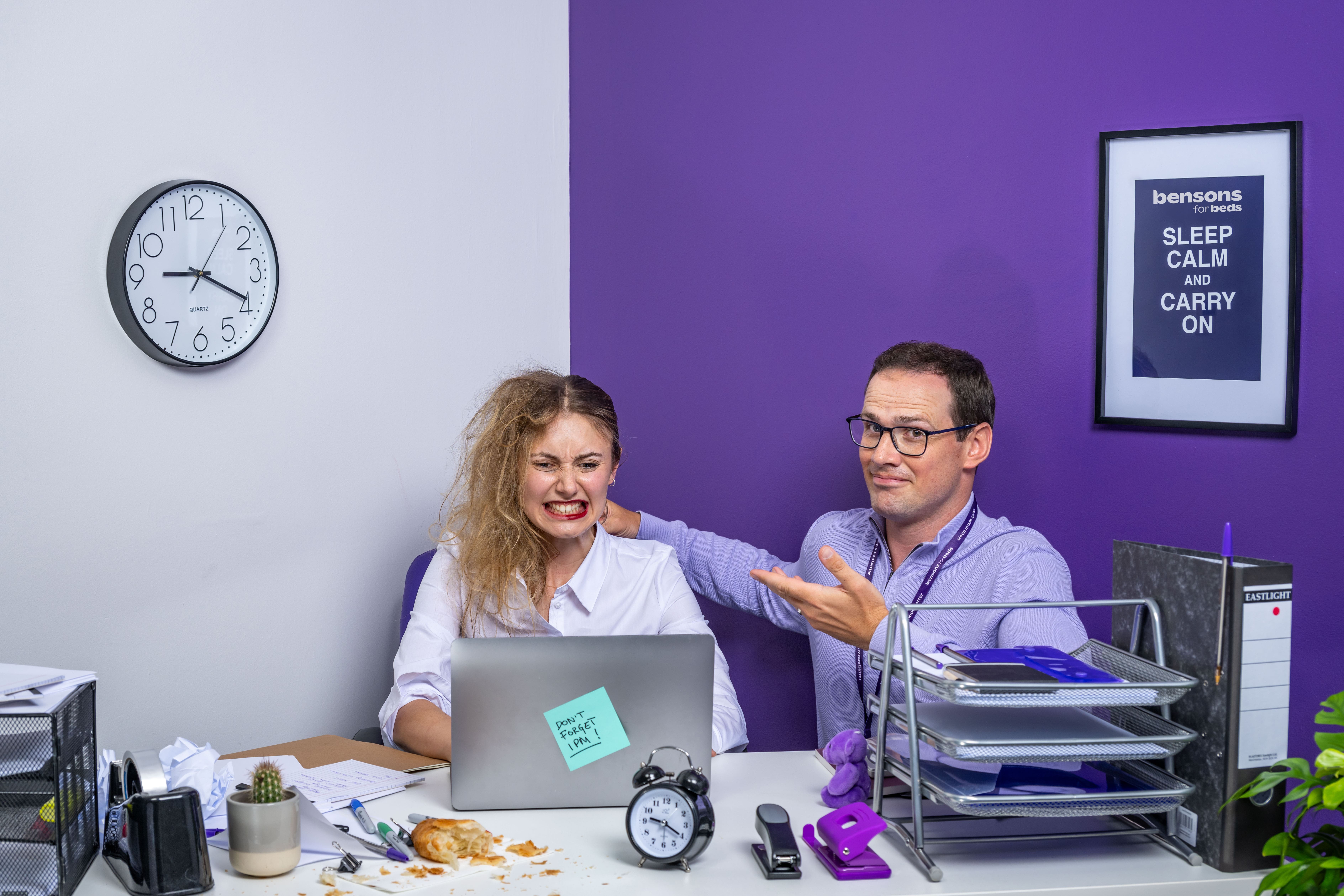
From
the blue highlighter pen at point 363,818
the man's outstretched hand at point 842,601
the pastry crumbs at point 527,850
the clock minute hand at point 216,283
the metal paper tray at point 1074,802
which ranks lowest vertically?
the pastry crumbs at point 527,850

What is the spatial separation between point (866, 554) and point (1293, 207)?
48.3 inches

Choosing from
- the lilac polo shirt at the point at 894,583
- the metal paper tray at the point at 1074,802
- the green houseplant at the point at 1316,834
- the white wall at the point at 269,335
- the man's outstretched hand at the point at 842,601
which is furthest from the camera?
the lilac polo shirt at the point at 894,583

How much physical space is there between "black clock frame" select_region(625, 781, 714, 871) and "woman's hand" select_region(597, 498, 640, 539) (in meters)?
1.16

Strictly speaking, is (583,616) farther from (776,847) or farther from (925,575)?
(776,847)

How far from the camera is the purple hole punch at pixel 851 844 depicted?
52.9 inches

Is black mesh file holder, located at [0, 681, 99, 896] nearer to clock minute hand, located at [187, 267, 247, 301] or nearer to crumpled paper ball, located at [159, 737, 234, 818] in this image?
crumpled paper ball, located at [159, 737, 234, 818]

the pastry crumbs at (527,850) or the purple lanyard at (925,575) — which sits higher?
the purple lanyard at (925,575)

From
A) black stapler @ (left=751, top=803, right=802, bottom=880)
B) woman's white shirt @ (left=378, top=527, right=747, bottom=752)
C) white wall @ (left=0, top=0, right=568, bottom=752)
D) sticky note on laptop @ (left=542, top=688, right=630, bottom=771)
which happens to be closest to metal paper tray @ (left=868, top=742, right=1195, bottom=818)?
black stapler @ (left=751, top=803, right=802, bottom=880)

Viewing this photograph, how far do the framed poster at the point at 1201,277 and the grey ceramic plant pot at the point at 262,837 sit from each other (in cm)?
198

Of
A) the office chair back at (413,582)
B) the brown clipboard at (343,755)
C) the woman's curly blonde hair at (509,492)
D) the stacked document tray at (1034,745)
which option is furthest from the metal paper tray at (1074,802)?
the office chair back at (413,582)

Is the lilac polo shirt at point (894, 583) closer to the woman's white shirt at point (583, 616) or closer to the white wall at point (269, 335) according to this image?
the woman's white shirt at point (583, 616)

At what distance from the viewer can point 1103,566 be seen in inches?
95.0

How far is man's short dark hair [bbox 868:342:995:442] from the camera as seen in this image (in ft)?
7.38

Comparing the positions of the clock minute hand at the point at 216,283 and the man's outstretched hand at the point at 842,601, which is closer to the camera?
the man's outstretched hand at the point at 842,601
